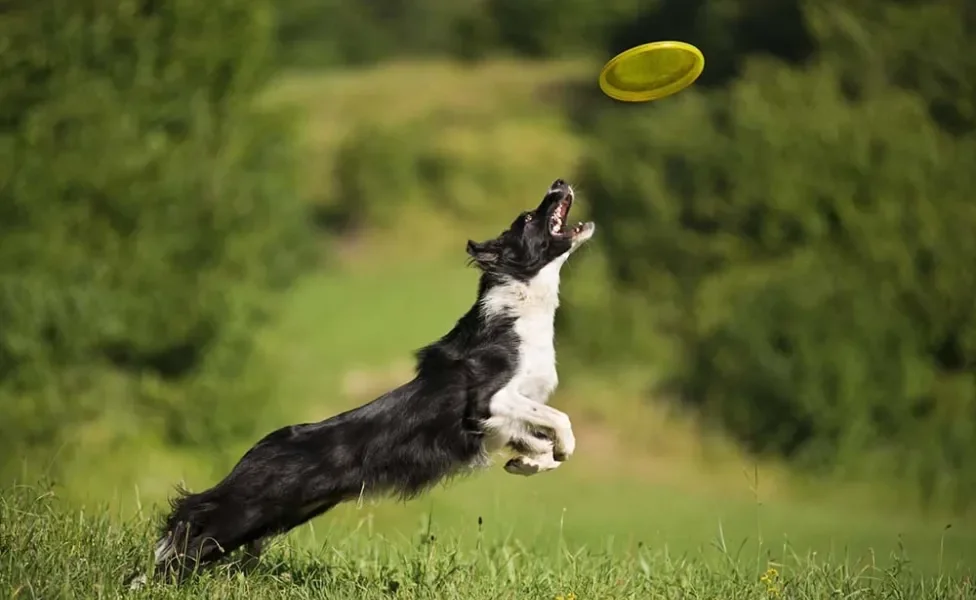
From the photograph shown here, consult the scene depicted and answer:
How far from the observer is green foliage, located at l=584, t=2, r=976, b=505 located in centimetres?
2577

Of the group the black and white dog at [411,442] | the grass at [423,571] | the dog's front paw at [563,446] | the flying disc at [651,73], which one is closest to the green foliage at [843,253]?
the flying disc at [651,73]

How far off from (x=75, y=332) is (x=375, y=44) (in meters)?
32.5

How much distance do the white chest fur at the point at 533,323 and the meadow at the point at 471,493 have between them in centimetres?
72

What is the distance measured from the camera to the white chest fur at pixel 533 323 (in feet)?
24.0

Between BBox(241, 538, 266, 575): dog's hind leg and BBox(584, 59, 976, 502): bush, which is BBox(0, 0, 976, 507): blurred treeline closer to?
BBox(584, 59, 976, 502): bush

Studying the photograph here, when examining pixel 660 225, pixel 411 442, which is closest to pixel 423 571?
pixel 411 442

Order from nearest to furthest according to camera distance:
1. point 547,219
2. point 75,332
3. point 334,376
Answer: point 547,219 < point 75,332 < point 334,376

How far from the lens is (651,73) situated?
872 cm

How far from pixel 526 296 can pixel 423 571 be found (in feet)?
5.30

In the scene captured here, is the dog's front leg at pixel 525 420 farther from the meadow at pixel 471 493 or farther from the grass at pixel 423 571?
the grass at pixel 423 571

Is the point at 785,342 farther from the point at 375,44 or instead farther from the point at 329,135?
the point at 375,44

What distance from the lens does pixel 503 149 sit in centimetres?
4359

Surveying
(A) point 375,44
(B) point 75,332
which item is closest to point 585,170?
(B) point 75,332

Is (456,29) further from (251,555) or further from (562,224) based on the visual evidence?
(251,555)
